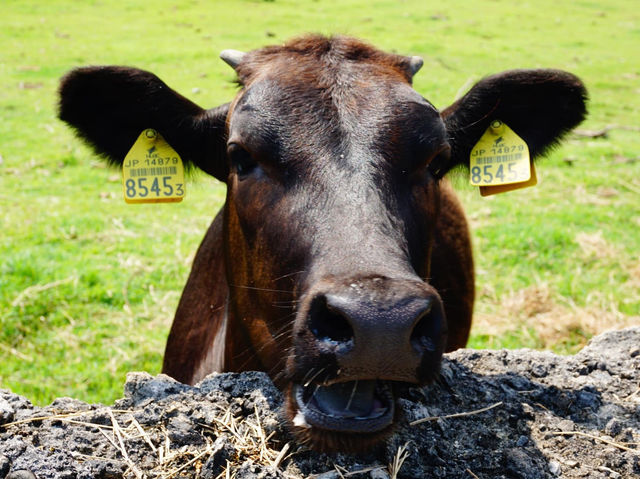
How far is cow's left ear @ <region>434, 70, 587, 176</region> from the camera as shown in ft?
12.6

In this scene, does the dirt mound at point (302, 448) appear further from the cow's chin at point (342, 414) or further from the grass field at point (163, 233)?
the grass field at point (163, 233)

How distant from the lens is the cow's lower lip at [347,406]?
2400mm

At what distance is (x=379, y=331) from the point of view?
7.09ft

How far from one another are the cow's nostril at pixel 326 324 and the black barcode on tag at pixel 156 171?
6.13 feet

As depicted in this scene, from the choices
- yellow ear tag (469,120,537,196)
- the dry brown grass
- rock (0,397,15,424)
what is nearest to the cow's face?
yellow ear tag (469,120,537,196)

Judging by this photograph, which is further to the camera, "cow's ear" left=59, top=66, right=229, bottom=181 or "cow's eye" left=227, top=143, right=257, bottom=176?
"cow's ear" left=59, top=66, right=229, bottom=181

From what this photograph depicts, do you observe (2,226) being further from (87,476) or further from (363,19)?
(363,19)

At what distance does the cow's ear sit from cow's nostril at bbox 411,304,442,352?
183 centimetres

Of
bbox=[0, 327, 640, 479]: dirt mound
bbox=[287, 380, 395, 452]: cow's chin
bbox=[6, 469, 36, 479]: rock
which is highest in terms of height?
bbox=[287, 380, 395, 452]: cow's chin

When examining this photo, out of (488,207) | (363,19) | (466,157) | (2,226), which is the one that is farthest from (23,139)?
(363,19)

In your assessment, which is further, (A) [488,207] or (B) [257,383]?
(A) [488,207]

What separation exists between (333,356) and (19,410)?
144 cm

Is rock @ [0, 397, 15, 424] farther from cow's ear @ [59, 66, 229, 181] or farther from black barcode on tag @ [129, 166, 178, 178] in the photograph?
cow's ear @ [59, 66, 229, 181]

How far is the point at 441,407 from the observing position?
312 centimetres
